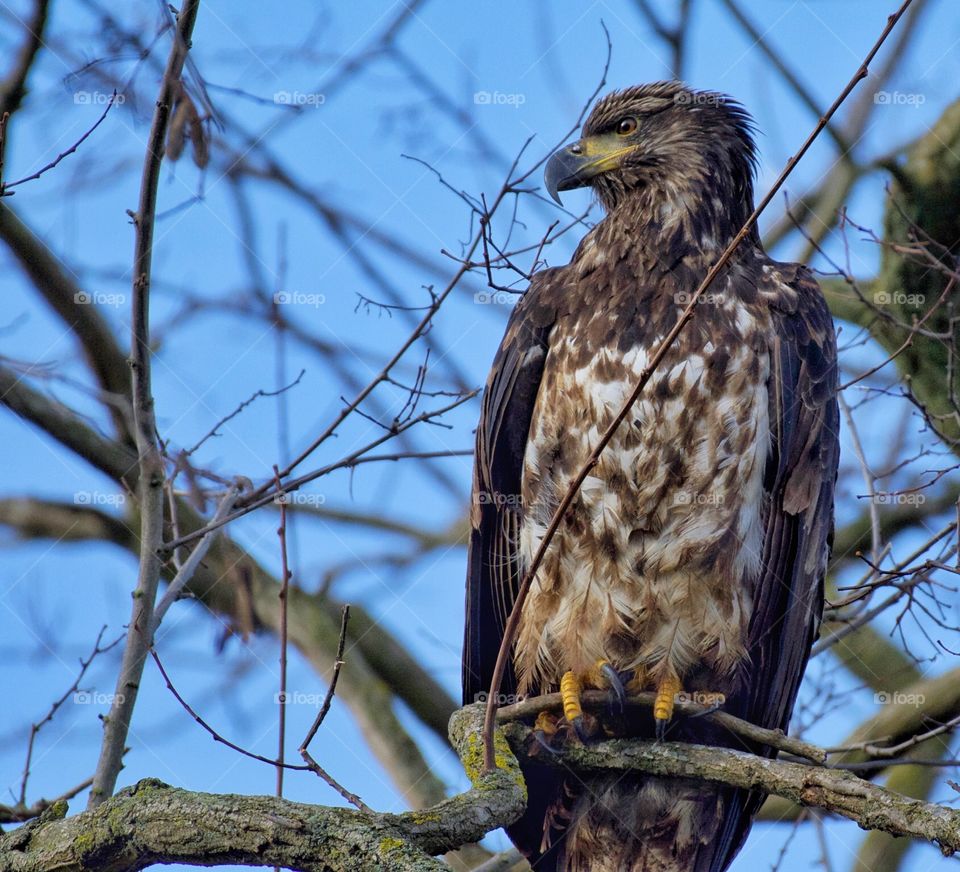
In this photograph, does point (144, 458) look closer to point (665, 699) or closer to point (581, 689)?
point (581, 689)

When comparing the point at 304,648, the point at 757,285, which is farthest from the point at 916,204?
the point at 304,648

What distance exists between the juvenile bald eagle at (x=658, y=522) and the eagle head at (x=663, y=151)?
52 cm

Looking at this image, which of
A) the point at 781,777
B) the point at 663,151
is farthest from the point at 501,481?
the point at 781,777

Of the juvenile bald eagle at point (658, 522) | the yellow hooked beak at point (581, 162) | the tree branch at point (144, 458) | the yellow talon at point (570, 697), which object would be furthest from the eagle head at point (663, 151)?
the yellow talon at point (570, 697)

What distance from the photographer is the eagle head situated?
16.8ft

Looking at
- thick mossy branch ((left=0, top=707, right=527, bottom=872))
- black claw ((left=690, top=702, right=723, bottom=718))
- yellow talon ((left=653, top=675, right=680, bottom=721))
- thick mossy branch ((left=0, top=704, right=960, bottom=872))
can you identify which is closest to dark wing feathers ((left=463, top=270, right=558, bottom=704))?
yellow talon ((left=653, top=675, right=680, bottom=721))

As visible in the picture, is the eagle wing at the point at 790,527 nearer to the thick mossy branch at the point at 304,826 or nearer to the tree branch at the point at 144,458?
the thick mossy branch at the point at 304,826

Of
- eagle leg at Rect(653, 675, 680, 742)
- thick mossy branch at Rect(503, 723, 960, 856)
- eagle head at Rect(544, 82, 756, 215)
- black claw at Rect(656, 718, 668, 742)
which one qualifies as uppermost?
eagle head at Rect(544, 82, 756, 215)

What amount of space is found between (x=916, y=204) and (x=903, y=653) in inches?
93.9

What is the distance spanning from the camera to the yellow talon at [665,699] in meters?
4.16

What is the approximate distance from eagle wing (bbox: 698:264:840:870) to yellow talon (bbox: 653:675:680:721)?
1.23 ft

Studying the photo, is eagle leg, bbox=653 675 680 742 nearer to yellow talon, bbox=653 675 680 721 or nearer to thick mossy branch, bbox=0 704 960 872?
yellow talon, bbox=653 675 680 721

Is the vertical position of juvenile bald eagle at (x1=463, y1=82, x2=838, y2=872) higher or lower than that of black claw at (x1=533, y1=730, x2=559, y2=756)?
higher

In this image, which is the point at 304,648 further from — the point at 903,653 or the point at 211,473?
the point at 903,653
